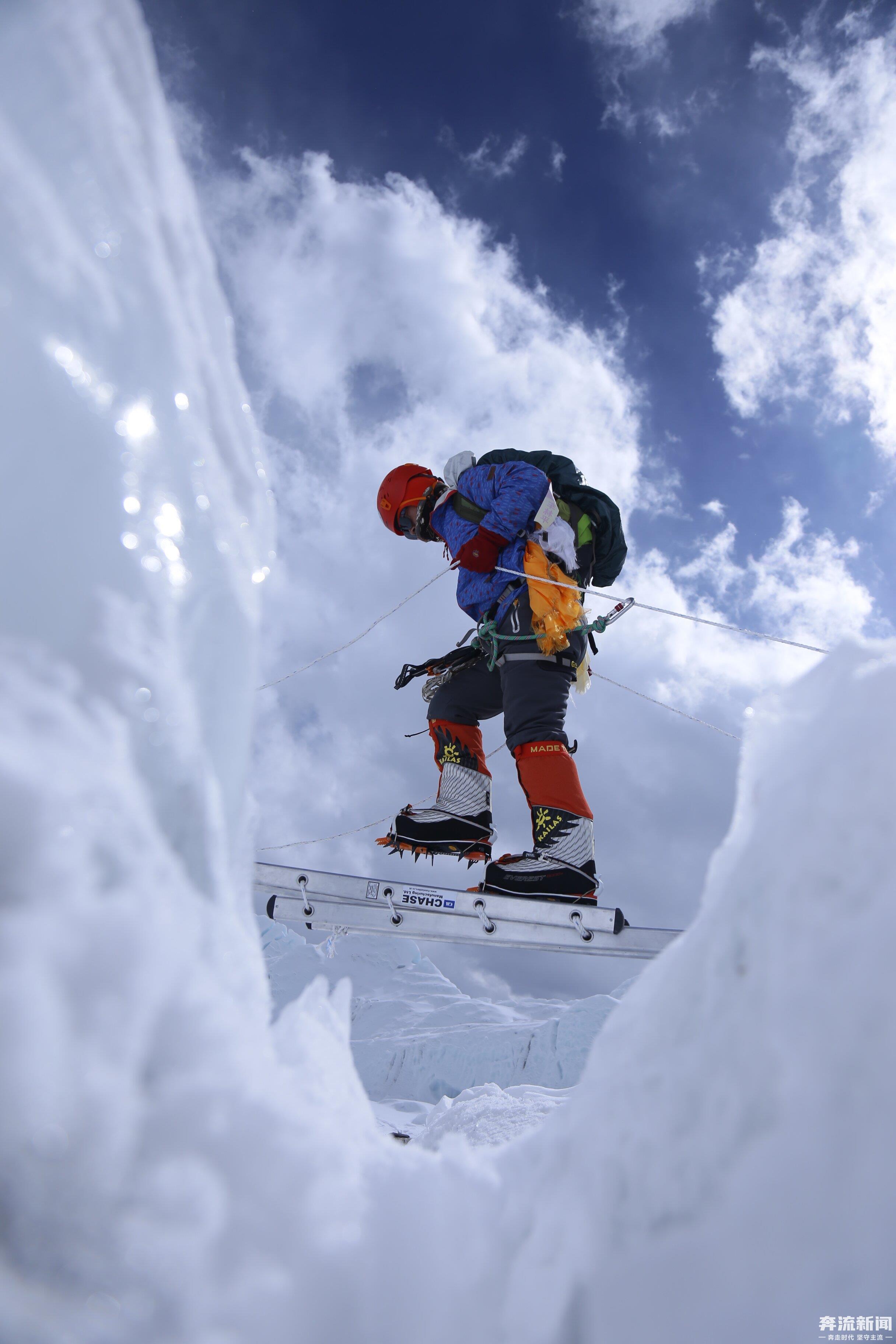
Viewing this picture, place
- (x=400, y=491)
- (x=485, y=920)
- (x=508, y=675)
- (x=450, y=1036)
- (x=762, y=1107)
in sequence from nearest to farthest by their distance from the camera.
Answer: (x=762, y=1107), (x=485, y=920), (x=508, y=675), (x=400, y=491), (x=450, y=1036)

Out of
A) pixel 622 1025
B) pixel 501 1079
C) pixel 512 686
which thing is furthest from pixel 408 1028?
pixel 622 1025

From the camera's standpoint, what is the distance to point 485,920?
273 cm

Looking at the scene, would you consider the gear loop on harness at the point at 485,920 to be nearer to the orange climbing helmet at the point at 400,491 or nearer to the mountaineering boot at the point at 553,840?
the mountaineering boot at the point at 553,840

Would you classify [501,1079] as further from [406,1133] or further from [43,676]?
[43,676]


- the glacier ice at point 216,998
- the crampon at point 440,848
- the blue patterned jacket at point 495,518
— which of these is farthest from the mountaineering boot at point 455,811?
the glacier ice at point 216,998

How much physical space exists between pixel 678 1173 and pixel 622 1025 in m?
0.13

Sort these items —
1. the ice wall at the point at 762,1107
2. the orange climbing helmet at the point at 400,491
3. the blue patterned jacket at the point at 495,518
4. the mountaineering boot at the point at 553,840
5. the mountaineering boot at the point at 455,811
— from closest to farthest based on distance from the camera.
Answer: the ice wall at the point at 762,1107, the mountaineering boot at the point at 553,840, the blue patterned jacket at the point at 495,518, the mountaineering boot at the point at 455,811, the orange climbing helmet at the point at 400,491

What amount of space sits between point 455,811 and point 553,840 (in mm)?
701

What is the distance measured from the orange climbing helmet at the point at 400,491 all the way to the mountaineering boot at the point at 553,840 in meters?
1.61

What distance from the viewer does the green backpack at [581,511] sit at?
3230 millimetres

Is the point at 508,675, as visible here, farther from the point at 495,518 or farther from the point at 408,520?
the point at 408,520

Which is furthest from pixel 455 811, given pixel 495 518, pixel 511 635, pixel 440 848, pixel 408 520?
pixel 408 520

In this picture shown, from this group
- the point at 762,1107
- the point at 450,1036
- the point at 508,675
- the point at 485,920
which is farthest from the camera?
the point at 450,1036

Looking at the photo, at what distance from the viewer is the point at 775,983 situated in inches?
15.3
